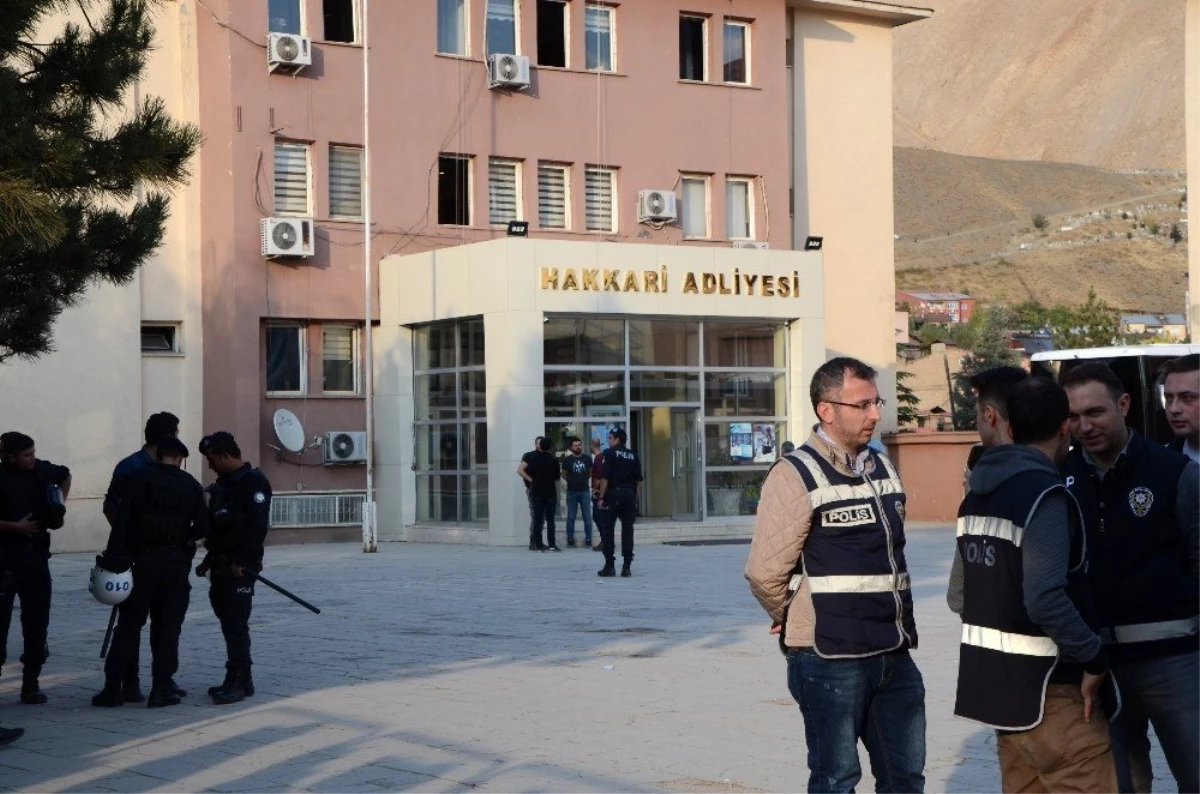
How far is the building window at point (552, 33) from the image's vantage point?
34312 millimetres

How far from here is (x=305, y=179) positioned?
32.1 m

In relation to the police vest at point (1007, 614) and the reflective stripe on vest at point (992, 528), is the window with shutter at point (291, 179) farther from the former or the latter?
the police vest at point (1007, 614)

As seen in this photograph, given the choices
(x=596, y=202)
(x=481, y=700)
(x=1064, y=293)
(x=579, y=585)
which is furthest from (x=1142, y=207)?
(x=481, y=700)

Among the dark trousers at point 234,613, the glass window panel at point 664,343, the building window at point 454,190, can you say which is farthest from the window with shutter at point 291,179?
the dark trousers at point 234,613

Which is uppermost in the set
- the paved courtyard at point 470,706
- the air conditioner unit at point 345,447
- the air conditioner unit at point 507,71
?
the air conditioner unit at point 507,71

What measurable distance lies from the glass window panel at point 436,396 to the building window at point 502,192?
135 inches

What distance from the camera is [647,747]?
9875mm

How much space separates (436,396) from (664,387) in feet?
14.0

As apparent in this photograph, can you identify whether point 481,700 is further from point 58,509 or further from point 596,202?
point 596,202

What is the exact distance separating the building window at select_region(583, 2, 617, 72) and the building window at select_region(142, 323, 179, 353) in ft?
31.7

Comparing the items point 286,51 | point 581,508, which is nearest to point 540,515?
point 581,508

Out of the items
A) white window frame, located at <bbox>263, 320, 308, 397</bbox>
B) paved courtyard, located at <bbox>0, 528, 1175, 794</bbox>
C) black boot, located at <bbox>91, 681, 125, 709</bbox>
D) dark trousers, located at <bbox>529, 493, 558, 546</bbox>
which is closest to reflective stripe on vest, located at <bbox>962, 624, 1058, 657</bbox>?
paved courtyard, located at <bbox>0, 528, 1175, 794</bbox>

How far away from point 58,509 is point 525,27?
23.3 m

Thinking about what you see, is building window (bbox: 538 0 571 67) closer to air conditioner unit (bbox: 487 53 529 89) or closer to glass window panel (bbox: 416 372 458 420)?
air conditioner unit (bbox: 487 53 529 89)
